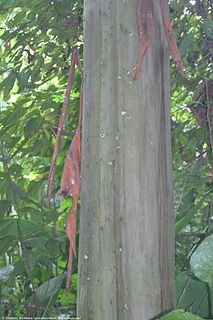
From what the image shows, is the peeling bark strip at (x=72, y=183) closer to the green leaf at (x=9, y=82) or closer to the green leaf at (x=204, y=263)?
the green leaf at (x=204, y=263)

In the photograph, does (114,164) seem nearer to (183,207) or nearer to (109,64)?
(109,64)

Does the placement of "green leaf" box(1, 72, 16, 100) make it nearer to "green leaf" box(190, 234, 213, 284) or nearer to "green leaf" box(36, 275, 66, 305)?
"green leaf" box(36, 275, 66, 305)

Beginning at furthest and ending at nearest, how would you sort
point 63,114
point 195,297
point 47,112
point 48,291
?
point 47,112, point 48,291, point 195,297, point 63,114

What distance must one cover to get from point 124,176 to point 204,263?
17cm

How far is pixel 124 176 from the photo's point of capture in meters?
0.71

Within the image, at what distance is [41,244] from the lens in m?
1.50

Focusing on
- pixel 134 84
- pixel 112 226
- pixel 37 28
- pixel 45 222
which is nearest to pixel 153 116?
pixel 134 84

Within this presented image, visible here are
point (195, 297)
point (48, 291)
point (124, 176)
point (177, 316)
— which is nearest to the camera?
point (177, 316)

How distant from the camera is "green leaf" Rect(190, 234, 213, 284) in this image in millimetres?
621

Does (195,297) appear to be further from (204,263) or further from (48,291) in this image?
(204,263)

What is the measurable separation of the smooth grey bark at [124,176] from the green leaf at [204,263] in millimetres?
86

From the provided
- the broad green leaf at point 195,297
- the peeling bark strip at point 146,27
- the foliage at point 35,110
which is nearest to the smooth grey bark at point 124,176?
the peeling bark strip at point 146,27

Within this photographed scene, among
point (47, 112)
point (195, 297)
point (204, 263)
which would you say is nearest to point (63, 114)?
point (204, 263)

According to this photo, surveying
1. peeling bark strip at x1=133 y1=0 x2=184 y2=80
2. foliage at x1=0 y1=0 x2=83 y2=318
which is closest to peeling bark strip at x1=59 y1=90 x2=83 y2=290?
peeling bark strip at x1=133 y1=0 x2=184 y2=80
